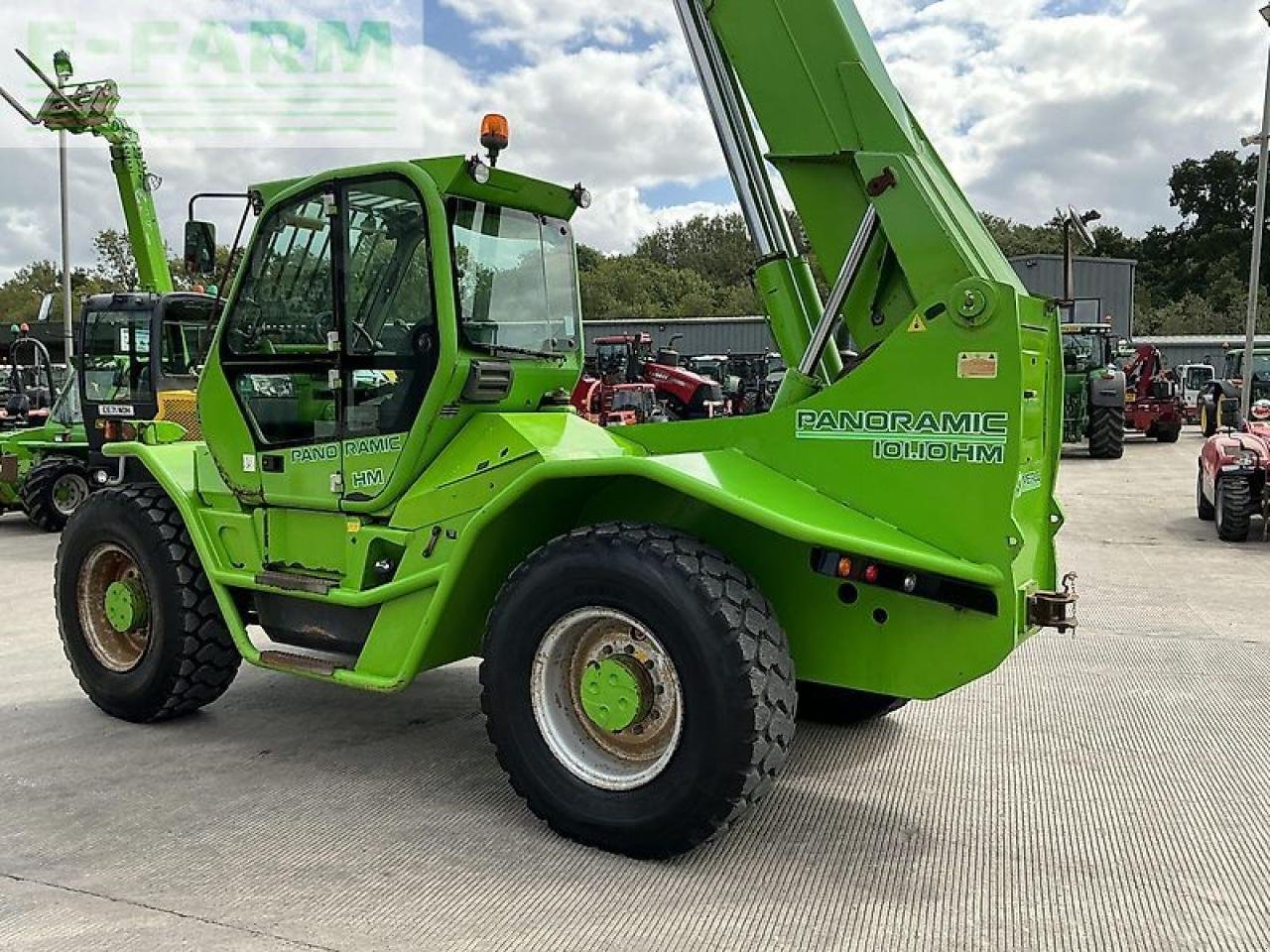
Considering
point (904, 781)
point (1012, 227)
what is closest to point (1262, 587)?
point (904, 781)

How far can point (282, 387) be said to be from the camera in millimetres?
4500

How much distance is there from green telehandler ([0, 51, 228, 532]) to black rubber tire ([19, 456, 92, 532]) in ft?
0.04

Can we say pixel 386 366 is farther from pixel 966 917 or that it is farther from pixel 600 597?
pixel 966 917

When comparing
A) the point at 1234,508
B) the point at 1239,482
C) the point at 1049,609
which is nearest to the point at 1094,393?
the point at 1239,482

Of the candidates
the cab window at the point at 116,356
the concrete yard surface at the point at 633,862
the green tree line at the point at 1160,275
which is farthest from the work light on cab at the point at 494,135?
the green tree line at the point at 1160,275

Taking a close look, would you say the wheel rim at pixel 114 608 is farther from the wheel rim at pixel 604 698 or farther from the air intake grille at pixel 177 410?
the air intake grille at pixel 177 410

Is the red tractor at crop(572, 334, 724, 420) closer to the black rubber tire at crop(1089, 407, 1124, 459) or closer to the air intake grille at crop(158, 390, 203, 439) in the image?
the black rubber tire at crop(1089, 407, 1124, 459)

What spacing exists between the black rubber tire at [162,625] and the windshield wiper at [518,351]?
1.71m

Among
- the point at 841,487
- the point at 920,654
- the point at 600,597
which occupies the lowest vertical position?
the point at 920,654

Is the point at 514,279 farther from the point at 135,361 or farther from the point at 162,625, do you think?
the point at 135,361

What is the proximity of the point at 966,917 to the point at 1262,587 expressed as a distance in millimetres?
6278

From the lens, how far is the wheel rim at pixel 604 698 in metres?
3.35

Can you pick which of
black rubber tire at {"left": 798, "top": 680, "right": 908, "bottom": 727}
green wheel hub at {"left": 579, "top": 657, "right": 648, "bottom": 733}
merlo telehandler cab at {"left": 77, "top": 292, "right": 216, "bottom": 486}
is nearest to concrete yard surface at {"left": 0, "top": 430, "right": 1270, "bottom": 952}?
black rubber tire at {"left": 798, "top": 680, "right": 908, "bottom": 727}

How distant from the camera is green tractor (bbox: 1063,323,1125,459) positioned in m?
19.0
